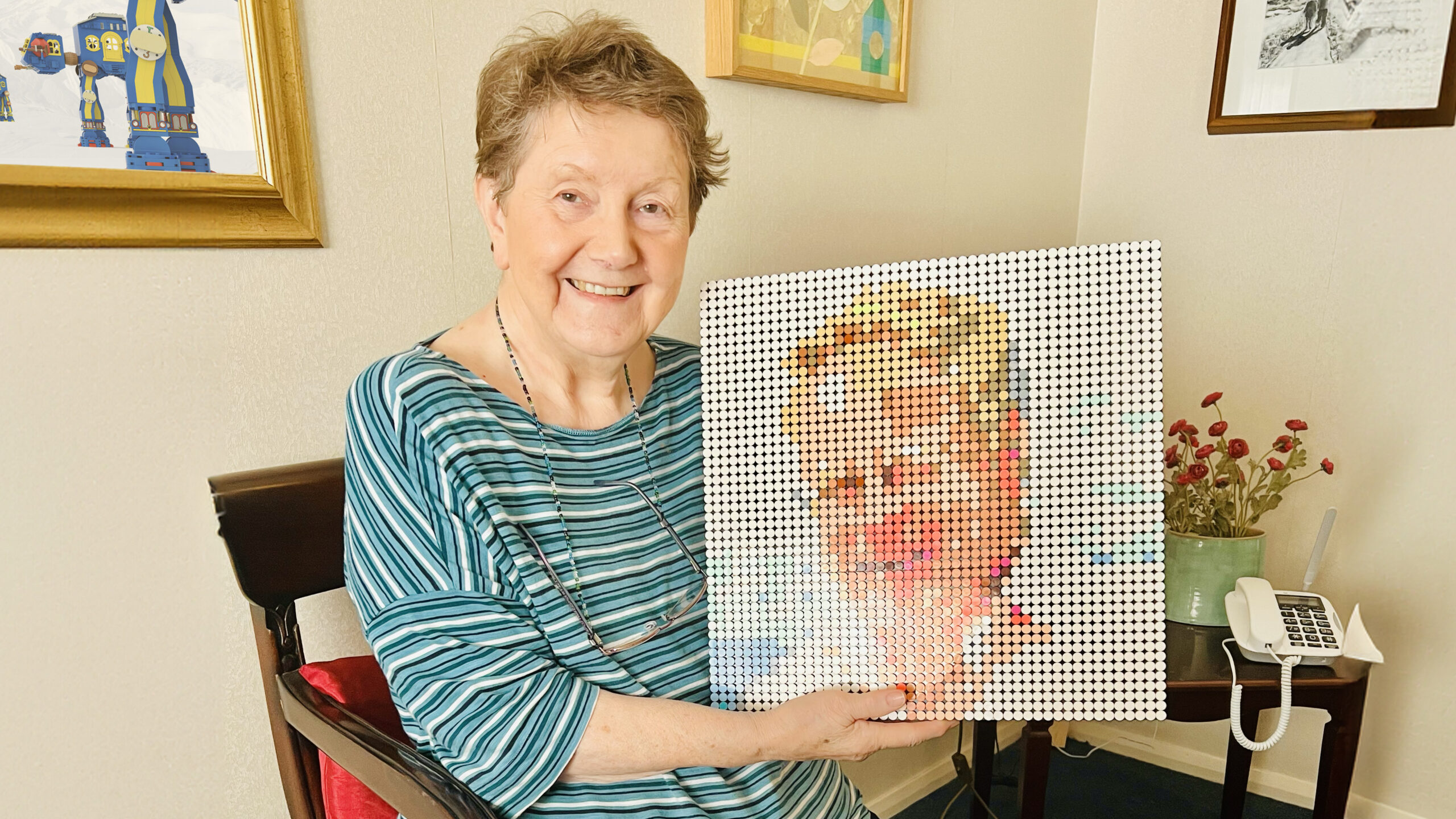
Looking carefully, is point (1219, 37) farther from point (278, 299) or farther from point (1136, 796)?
point (278, 299)

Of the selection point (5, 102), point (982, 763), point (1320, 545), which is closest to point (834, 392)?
point (5, 102)

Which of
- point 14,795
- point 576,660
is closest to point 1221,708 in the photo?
point 576,660

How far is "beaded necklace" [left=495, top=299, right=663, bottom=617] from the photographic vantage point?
3.15 feet

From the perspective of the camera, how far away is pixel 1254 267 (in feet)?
7.04

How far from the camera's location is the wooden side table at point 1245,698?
1.48 metres

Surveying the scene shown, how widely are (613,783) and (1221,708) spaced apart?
1.06m

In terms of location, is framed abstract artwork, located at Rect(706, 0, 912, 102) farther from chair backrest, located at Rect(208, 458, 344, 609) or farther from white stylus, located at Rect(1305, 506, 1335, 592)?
white stylus, located at Rect(1305, 506, 1335, 592)

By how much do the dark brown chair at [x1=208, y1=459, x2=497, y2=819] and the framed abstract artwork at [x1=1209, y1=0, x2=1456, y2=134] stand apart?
2.08 metres

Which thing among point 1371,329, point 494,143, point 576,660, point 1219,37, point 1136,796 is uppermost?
point 1219,37

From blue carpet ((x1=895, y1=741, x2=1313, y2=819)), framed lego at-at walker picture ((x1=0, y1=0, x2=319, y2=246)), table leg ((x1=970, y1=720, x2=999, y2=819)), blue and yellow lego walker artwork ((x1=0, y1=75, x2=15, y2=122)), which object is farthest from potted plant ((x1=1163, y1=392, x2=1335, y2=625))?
blue and yellow lego walker artwork ((x1=0, y1=75, x2=15, y2=122))

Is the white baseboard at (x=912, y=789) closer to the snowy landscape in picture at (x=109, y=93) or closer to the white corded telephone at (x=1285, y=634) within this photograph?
the white corded telephone at (x=1285, y=634)

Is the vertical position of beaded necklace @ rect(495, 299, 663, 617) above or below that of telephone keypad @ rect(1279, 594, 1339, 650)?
above

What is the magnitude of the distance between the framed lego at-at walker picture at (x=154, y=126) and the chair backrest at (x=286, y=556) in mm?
302

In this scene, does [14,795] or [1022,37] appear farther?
[1022,37]
